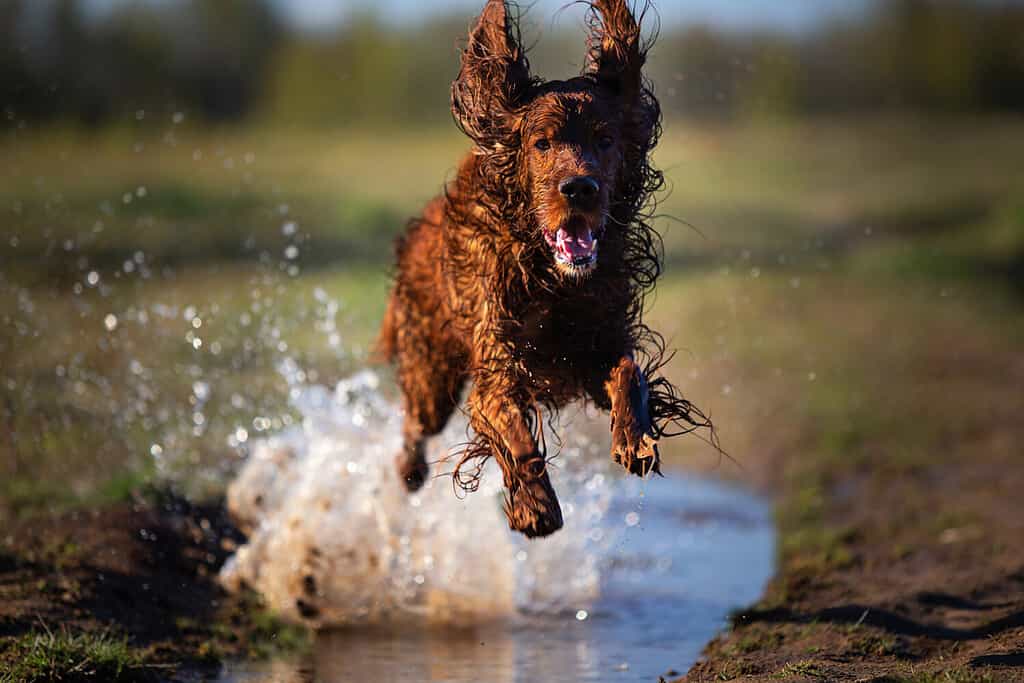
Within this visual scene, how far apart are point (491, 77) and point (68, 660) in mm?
2784

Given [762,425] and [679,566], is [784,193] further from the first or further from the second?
[679,566]

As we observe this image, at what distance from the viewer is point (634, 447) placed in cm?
488

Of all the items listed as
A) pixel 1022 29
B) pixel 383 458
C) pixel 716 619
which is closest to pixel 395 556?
pixel 383 458

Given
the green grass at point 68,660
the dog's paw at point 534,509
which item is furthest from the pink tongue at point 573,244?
the green grass at point 68,660

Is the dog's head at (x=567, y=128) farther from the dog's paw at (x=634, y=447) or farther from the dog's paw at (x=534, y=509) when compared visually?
the dog's paw at (x=534, y=509)

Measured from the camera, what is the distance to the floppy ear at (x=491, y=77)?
17.4ft

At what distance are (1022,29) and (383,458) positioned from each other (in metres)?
26.6

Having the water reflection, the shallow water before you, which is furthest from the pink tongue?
the shallow water

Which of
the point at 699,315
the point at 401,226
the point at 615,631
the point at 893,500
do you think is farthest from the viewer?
the point at 401,226

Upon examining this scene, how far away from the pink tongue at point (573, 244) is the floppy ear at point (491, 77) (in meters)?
0.58

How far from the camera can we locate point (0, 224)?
1479cm

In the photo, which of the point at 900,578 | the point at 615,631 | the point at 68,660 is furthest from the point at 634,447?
the point at 900,578

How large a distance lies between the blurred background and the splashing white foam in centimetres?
106

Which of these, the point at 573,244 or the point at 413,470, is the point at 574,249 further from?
the point at 413,470
